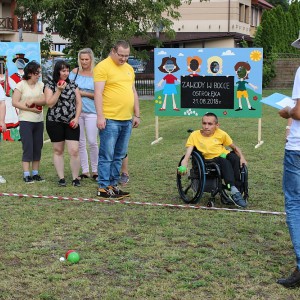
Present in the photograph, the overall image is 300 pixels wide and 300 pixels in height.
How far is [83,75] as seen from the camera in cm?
855

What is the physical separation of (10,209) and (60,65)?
211 centimetres

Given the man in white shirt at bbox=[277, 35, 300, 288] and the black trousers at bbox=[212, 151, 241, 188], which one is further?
the black trousers at bbox=[212, 151, 241, 188]

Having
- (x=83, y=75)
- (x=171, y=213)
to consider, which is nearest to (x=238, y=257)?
(x=171, y=213)

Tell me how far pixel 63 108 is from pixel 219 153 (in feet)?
7.38

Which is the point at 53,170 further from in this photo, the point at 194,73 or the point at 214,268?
the point at 214,268

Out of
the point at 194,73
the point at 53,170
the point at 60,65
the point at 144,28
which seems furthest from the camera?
the point at 144,28

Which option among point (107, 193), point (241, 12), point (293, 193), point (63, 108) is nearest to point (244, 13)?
point (241, 12)

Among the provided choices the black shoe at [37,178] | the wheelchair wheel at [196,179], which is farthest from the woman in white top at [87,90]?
the wheelchair wheel at [196,179]

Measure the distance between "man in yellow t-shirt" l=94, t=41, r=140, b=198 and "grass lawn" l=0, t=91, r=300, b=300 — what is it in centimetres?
45

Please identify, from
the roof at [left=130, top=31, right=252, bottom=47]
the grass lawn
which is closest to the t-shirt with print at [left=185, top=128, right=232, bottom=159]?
the grass lawn

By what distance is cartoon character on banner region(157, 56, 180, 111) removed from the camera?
39.9ft

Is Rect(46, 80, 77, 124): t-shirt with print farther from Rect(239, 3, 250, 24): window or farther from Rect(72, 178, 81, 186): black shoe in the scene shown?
Rect(239, 3, 250, 24): window

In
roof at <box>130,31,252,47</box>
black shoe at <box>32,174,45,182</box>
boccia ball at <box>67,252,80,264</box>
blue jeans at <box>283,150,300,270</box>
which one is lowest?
black shoe at <box>32,174,45,182</box>

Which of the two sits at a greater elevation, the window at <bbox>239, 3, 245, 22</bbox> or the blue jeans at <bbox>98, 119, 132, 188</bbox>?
the window at <bbox>239, 3, 245, 22</bbox>
